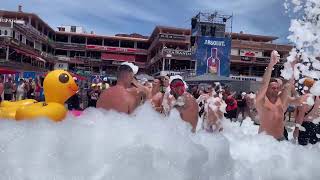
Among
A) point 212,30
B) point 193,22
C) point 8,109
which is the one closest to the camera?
point 8,109

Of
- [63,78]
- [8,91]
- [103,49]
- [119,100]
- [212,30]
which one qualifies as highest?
[103,49]

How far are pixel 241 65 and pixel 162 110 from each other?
210 feet

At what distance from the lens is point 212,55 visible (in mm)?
26641

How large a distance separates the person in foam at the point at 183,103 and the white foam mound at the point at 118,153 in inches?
75.0

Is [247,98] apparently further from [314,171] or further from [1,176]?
[1,176]

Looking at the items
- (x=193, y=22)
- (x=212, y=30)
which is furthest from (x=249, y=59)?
(x=212, y=30)

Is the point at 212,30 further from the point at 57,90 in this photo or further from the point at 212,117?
the point at 57,90

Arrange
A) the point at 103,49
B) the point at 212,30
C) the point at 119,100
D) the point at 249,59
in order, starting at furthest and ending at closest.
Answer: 1. the point at 103,49
2. the point at 249,59
3. the point at 212,30
4. the point at 119,100

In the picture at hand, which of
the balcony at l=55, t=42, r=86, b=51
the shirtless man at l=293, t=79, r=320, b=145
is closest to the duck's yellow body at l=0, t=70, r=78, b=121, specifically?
the shirtless man at l=293, t=79, r=320, b=145

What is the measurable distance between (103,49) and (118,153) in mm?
76721

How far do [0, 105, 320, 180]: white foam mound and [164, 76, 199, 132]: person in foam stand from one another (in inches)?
75.0

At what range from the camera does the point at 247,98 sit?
15750 mm

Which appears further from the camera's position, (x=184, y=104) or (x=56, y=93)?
(x=184, y=104)

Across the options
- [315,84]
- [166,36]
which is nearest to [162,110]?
[315,84]
